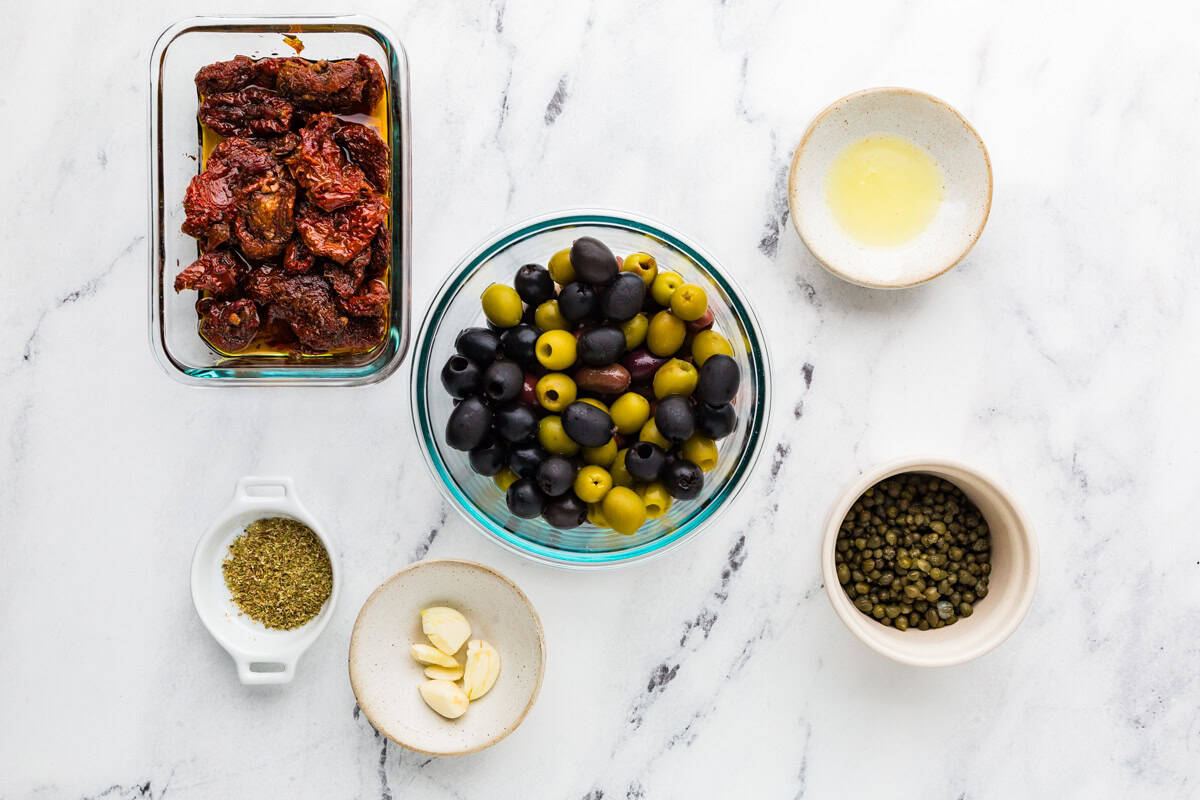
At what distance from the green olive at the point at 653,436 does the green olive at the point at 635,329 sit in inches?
4.2

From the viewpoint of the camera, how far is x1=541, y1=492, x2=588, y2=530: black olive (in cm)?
119

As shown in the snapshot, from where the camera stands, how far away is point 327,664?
1.52m

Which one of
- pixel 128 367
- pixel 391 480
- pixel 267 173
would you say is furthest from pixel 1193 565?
pixel 128 367

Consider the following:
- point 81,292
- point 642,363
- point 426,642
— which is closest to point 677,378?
point 642,363

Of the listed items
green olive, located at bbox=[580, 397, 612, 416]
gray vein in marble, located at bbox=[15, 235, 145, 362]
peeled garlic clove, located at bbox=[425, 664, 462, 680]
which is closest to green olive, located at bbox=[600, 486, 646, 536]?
green olive, located at bbox=[580, 397, 612, 416]

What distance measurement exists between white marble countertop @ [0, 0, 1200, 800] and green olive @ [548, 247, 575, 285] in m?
0.30

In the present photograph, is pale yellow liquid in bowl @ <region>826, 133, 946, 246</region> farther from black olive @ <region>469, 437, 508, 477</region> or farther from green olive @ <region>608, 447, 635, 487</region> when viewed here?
black olive @ <region>469, 437, 508, 477</region>

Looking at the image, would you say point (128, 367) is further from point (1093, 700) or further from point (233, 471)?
point (1093, 700)

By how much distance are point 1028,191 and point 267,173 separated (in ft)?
4.01

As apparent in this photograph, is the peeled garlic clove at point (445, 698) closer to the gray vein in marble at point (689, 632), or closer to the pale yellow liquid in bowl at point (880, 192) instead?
the gray vein in marble at point (689, 632)

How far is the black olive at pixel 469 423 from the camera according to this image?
1153 mm

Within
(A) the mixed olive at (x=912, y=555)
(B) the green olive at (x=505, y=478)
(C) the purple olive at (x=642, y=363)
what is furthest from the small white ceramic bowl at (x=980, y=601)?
(B) the green olive at (x=505, y=478)

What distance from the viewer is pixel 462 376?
1172 mm

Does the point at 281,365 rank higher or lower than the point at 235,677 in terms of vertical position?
higher
